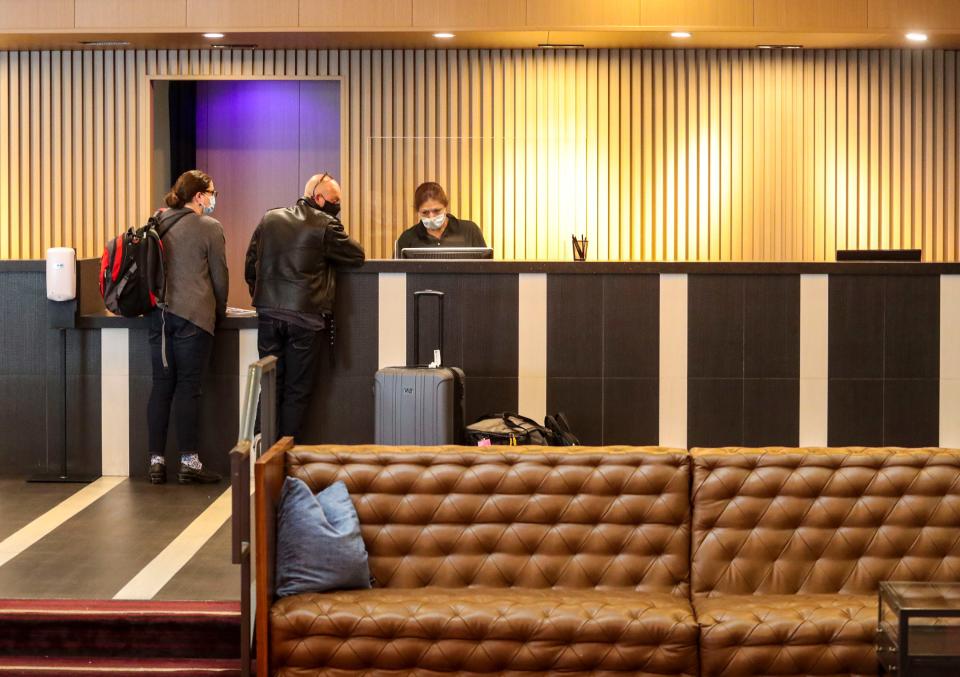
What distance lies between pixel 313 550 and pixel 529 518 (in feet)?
2.44

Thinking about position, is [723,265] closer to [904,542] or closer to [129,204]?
[904,542]

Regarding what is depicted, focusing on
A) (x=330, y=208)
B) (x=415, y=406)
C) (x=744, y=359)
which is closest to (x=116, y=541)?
(x=415, y=406)

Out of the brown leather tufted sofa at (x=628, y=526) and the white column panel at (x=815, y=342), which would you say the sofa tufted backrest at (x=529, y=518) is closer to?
the brown leather tufted sofa at (x=628, y=526)

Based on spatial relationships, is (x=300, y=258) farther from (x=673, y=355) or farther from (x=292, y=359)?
(x=673, y=355)

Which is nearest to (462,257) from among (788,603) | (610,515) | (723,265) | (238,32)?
(723,265)

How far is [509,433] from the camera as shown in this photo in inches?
249

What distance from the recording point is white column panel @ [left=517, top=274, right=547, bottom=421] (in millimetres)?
6945

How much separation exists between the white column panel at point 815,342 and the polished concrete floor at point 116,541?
10.1 feet

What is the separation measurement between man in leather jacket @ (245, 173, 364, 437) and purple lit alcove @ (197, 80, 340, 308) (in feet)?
11.7

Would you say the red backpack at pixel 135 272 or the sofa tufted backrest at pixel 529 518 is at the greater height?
the red backpack at pixel 135 272

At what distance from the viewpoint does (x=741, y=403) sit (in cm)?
692

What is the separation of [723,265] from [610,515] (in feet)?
9.11

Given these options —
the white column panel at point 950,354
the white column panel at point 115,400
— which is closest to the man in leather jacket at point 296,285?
the white column panel at point 115,400

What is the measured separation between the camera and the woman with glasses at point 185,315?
264 inches
